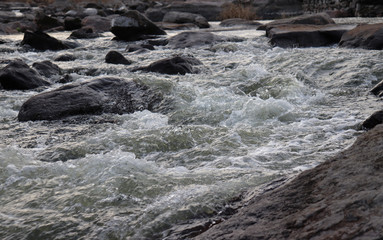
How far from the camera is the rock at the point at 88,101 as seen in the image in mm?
5055

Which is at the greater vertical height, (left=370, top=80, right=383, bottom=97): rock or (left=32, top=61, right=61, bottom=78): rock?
(left=370, top=80, right=383, bottom=97): rock

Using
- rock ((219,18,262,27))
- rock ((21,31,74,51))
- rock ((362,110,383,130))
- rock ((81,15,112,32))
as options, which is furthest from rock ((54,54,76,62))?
rock ((219,18,262,27))

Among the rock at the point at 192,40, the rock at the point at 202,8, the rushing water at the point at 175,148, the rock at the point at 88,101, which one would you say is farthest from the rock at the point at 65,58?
the rock at the point at 202,8

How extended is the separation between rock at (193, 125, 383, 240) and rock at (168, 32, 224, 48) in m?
8.96

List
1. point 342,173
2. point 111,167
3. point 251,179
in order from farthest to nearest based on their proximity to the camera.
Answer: point 111,167 → point 251,179 → point 342,173

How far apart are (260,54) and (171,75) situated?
8.44 ft

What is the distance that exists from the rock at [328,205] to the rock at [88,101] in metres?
3.30

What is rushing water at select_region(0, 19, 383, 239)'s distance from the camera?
2.53m

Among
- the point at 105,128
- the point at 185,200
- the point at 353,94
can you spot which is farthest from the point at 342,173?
the point at 353,94

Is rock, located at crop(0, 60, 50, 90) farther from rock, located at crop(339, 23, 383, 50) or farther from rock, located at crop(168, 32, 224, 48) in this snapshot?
rock, located at crop(339, 23, 383, 50)

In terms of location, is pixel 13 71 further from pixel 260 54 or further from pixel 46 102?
pixel 260 54

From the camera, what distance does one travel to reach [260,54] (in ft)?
29.4

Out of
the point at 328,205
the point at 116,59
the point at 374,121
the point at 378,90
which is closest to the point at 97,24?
the point at 116,59

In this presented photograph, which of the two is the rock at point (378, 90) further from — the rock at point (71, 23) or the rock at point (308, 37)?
the rock at point (71, 23)
